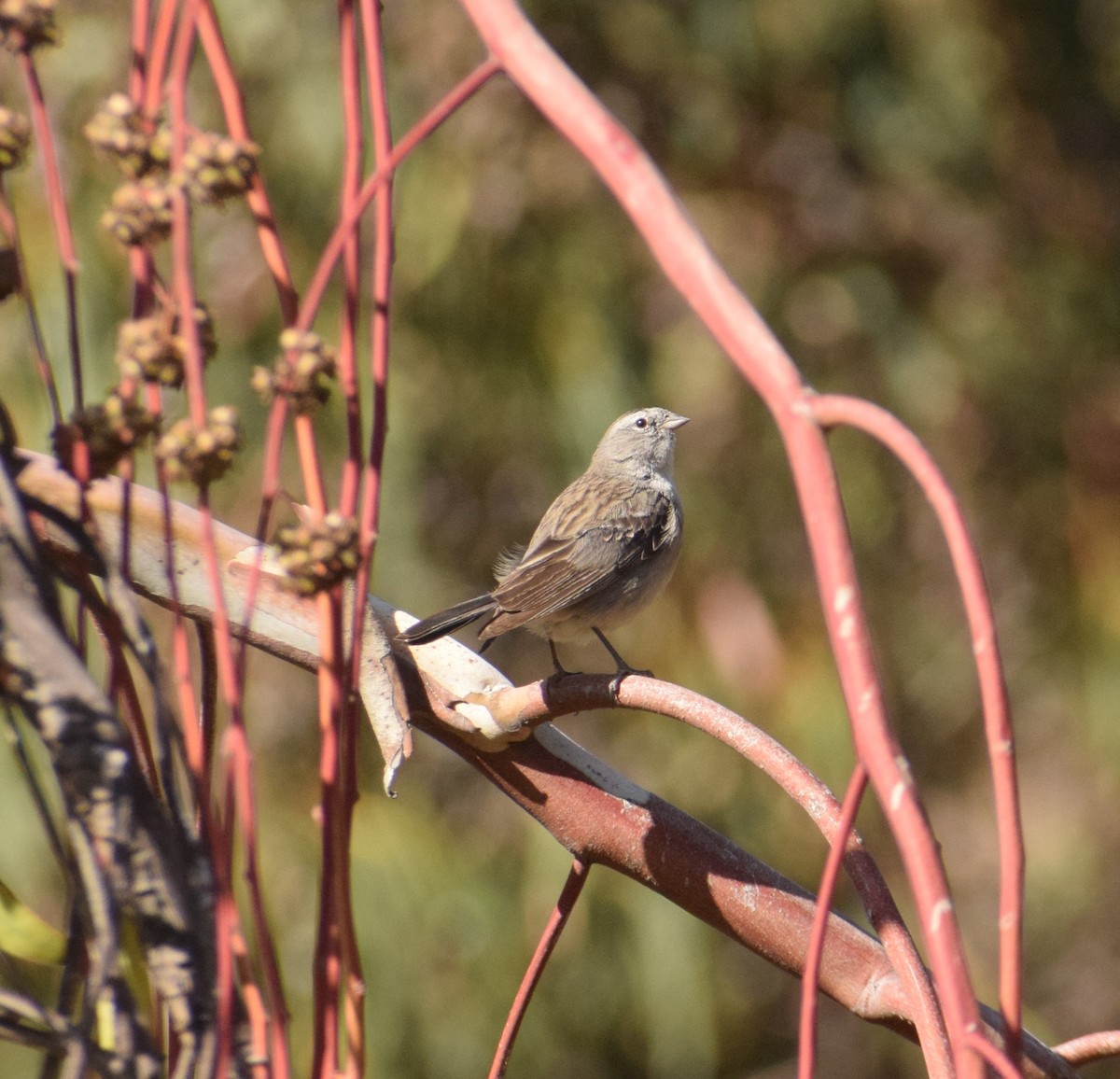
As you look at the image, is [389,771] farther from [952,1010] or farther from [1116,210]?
[1116,210]

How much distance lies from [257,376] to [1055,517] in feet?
15.9

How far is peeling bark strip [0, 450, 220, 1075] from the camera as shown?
2.76ft

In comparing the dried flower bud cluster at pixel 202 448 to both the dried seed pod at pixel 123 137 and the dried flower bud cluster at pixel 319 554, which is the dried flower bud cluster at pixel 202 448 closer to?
the dried flower bud cluster at pixel 319 554

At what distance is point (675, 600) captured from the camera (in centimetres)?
494

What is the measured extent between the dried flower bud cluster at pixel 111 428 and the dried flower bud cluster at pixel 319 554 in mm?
119

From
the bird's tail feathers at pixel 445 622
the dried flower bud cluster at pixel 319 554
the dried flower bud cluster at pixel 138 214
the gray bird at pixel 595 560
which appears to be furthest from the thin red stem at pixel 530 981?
the gray bird at pixel 595 560

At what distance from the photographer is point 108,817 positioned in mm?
840

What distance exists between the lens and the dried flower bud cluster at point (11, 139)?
98 cm

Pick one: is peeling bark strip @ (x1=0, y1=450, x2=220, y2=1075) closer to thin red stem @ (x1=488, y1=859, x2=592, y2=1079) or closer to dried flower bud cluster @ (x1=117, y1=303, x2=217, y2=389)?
dried flower bud cluster @ (x1=117, y1=303, x2=217, y2=389)

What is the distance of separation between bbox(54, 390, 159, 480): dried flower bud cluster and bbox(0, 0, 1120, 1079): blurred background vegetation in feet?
11.1

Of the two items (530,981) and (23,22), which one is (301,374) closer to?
(23,22)

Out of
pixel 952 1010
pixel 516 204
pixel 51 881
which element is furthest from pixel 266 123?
pixel 952 1010

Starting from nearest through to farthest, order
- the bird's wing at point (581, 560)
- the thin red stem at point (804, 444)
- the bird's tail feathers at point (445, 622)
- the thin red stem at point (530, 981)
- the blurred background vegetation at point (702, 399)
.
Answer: the thin red stem at point (804, 444)
the thin red stem at point (530, 981)
the bird's tail feathers at point (445, 622)
the bird's wing at point (581, 560)
the blurred background vegetation at point (702, 399)

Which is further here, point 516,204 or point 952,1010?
point 516,204
